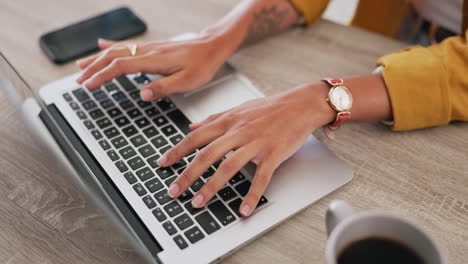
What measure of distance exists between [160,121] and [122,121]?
6 centimetres

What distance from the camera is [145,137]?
0.74m

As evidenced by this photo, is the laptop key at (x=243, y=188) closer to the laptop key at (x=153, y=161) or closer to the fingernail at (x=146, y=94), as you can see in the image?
the laptop key at (x=153, y=161)

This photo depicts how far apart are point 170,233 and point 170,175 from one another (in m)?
0.10

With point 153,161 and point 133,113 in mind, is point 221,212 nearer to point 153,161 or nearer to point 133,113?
point 153,161

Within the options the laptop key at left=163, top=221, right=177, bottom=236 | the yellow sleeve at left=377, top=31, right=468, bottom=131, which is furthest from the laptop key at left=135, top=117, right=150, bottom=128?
the yellow sleeve at left=377, top=31, right=468, bottom=131

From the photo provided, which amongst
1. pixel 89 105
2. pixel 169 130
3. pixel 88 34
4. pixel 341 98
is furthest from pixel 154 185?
pixel 88 34

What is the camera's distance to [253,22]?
0.93 metres

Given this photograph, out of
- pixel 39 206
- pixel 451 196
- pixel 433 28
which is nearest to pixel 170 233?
pixel 39 206

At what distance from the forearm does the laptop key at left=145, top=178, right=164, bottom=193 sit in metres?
0.33

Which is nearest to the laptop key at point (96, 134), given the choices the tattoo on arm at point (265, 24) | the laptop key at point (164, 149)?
the laptop key at point (164, 149)

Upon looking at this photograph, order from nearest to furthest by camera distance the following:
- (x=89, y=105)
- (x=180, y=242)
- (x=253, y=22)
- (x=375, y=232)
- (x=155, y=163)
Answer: (x=375, y=232), (x=180, y=242), (x=155, y=163), (x=89, y=105), (x=253, y=22)

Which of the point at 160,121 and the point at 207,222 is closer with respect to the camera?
the point at 207,222

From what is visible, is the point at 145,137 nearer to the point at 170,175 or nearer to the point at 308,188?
the point at 170,175

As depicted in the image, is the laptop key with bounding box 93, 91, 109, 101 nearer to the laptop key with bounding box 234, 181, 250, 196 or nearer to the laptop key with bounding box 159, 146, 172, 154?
the laptop key with bounding box 159, 146, 172, 154
